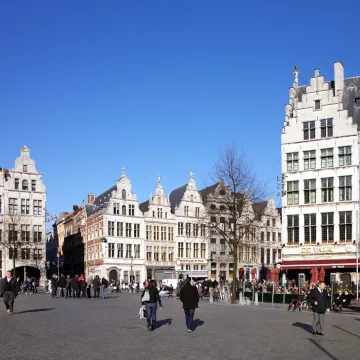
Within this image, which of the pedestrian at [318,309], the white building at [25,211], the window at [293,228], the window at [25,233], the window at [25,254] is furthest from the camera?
the window at [25,233]

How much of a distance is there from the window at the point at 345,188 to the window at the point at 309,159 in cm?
297

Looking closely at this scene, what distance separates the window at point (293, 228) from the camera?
5741cm

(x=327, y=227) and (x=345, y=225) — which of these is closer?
(x=345, y=225)

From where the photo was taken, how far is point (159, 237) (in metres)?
88.1

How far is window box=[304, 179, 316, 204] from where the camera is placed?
186 feet

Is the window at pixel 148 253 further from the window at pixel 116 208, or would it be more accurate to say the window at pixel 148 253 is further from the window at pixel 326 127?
the window at pixel 326 127

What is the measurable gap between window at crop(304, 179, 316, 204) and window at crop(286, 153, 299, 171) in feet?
5.69

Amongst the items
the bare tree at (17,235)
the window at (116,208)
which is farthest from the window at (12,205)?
the window at (116,208)

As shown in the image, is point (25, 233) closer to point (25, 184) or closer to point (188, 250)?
point (25, 184)

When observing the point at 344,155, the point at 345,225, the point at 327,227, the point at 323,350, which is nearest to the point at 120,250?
the point at 327,227

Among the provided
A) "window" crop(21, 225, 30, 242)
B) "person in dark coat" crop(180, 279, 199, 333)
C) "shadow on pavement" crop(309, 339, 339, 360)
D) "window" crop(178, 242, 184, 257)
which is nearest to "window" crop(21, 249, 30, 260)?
"window" crop(21, 225, 30, 242)

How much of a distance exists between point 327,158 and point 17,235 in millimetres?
39766

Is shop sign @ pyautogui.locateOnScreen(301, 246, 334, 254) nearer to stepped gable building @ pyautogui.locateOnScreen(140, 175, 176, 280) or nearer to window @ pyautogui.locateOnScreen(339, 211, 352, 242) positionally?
window @ pyautogui.locateOnScreen(339, 211, 352, 242)

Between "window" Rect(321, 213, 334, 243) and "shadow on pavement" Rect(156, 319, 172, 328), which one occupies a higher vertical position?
"window" Rect(321, 213, 334, 243)
